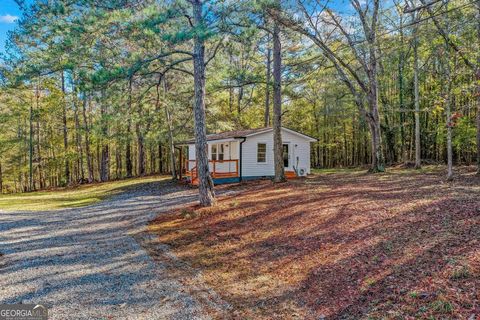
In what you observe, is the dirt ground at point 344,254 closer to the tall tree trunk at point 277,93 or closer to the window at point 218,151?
the tall tree trunk at point 277,93

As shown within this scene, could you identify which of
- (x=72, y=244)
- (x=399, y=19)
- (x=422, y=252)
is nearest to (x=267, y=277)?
(x=422, y=252)

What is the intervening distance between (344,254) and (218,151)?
1681 centimetres

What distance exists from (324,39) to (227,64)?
6.70 m

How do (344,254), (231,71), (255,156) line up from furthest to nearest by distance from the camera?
1. (255,156)
2. (231,71)
3. (344,254)

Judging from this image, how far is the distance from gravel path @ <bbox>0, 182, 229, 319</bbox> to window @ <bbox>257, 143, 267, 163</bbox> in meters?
10.0

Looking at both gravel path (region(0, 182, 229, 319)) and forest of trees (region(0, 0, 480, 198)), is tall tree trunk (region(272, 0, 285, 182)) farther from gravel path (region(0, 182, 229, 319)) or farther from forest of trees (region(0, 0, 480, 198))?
gravel path (region(0, 182, 229, 319))

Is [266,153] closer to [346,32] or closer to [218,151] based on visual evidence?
[218,151]

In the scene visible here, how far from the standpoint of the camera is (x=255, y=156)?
62.7ft

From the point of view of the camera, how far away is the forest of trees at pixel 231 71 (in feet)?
28.4

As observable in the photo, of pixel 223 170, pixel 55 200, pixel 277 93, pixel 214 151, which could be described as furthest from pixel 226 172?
pixel 55 200

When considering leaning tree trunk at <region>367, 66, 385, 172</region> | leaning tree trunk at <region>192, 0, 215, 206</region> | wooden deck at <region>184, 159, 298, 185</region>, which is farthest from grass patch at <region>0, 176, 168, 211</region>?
leaning tree trunk at <region>367, 66, 385, 172</region>

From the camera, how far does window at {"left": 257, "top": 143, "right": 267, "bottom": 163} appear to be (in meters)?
19.4

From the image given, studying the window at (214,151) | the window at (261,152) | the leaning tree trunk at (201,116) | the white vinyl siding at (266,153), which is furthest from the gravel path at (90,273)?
the window at (214,151)

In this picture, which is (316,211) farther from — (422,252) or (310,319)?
(310,319)
